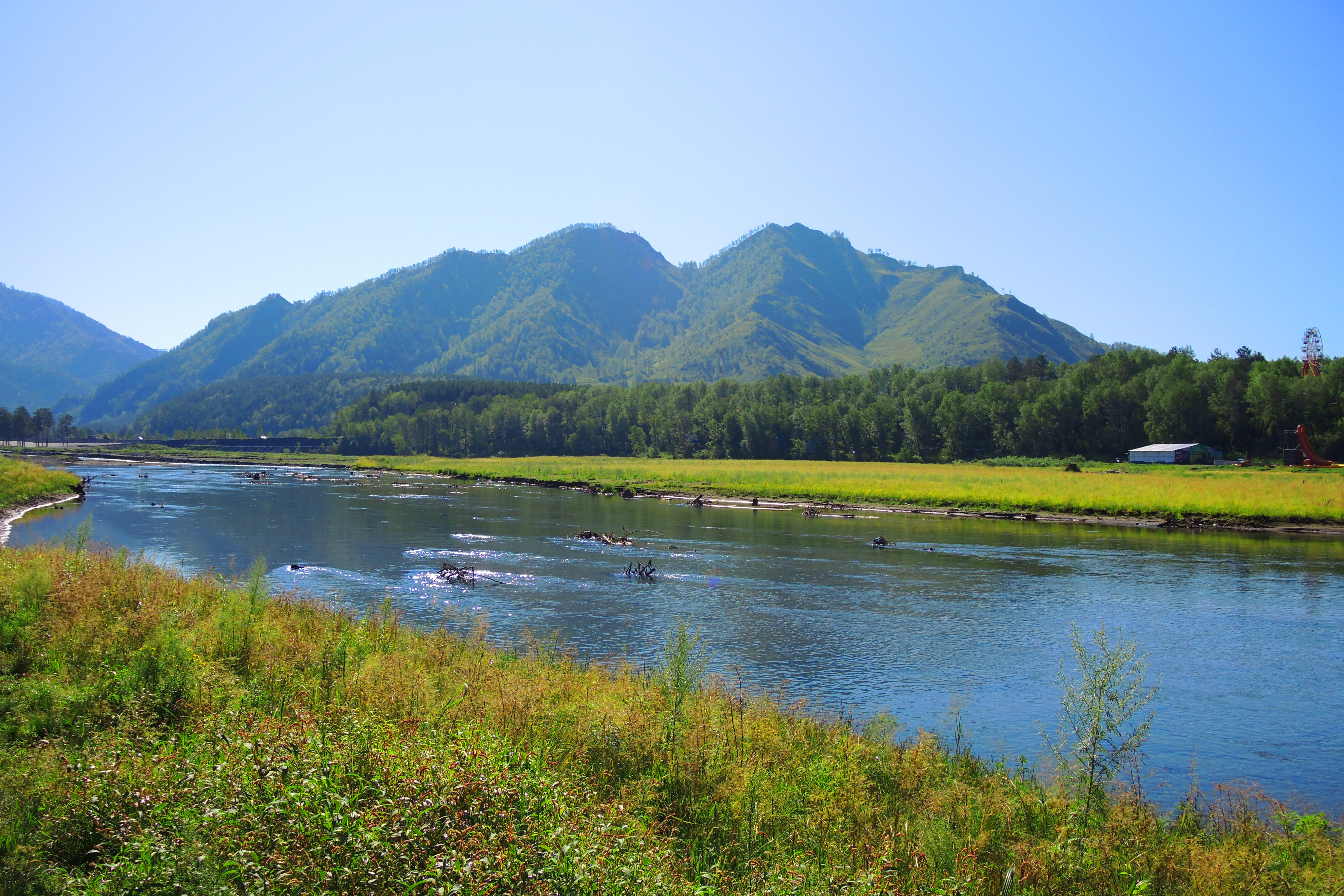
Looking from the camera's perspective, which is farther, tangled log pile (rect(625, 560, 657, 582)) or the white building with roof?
the white building with roof

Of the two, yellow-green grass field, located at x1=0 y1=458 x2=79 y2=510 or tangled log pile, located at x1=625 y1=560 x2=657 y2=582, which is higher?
yellow-green grass field, located at x1=0 y1=458 x2=79 y2=510

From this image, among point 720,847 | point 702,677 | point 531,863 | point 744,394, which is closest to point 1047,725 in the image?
point 702,677

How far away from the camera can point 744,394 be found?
176 meters

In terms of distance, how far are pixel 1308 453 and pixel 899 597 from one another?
288 feet

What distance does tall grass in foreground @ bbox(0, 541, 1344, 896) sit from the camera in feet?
22.6

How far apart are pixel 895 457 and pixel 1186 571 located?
97.7 meters

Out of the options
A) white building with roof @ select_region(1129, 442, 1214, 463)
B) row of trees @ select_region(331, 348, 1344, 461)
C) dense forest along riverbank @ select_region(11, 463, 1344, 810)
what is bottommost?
dense forest along riverbank @ select_region(11, 463, 1344, 810)

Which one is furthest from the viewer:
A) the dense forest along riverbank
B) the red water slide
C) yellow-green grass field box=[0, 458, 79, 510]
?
the red water slide

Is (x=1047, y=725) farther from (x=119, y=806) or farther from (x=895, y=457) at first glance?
(x=895, y=457)

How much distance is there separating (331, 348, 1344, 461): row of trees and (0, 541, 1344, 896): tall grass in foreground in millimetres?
111534

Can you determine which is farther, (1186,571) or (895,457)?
(895,457)

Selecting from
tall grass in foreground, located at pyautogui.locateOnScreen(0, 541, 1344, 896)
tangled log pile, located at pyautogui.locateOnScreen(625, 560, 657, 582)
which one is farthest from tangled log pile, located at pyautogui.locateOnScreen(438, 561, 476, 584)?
Answer: tall grass in foreground, located at pyautogui.locateOnScreen(0, 541, 1344, 896)

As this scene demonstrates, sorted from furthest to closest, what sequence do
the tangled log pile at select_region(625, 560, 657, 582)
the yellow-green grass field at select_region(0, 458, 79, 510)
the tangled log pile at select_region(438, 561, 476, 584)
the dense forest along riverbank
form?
the yellow-green grass field at select_region(0, 458, 79, 510) → the tangled log pile at select_region(625, 560, 657, 582) → the tangled log pile at select_region(438, 561, 476, 584) → the dense forest along riverbank

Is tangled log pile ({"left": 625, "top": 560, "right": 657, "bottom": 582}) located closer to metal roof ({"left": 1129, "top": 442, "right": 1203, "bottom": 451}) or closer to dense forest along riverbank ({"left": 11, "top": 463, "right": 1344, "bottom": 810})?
dense forest along riverbank ({"left": 11, "top": 463, "right": 1344, "bottom": 810})
